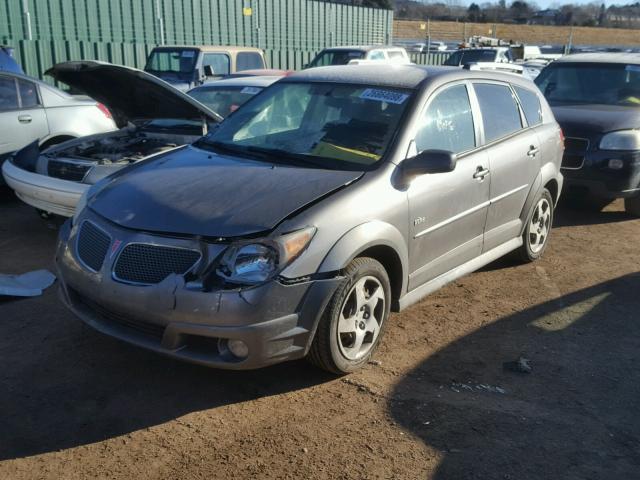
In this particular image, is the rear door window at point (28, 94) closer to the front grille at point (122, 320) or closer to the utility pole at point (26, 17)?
the front grille at point (122, 320)

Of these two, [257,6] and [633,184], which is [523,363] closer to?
[633,184]

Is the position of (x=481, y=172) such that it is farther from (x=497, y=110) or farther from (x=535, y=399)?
(x=535, y=399)

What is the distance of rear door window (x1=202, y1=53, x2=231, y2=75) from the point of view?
43.5ft

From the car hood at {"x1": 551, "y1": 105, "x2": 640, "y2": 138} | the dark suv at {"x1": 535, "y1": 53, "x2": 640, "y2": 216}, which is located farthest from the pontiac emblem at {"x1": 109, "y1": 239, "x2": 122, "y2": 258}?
the car hood at {"x1": 551, "y1": 105, "x2": 640, "y2": 138}

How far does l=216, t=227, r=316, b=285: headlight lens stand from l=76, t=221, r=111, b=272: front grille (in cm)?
74

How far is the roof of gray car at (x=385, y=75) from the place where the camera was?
450 cm

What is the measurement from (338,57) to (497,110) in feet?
38.6

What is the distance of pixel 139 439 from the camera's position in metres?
3.19

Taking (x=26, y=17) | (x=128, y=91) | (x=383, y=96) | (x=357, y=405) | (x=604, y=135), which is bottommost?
(x=357, y=405)

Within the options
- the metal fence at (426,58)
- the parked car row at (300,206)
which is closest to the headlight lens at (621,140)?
the parked car row at (300,206)

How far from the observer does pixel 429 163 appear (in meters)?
3.91

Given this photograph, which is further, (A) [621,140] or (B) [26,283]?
(A) [621,140]

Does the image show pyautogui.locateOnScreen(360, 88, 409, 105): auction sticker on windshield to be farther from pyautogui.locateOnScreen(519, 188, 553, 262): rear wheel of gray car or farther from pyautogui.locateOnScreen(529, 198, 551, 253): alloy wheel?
pyautogui.locateOnScreen(529, 198, 551, 253): alloy wheel

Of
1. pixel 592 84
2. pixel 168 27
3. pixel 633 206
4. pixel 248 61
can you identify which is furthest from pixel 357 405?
pixel 168 27
